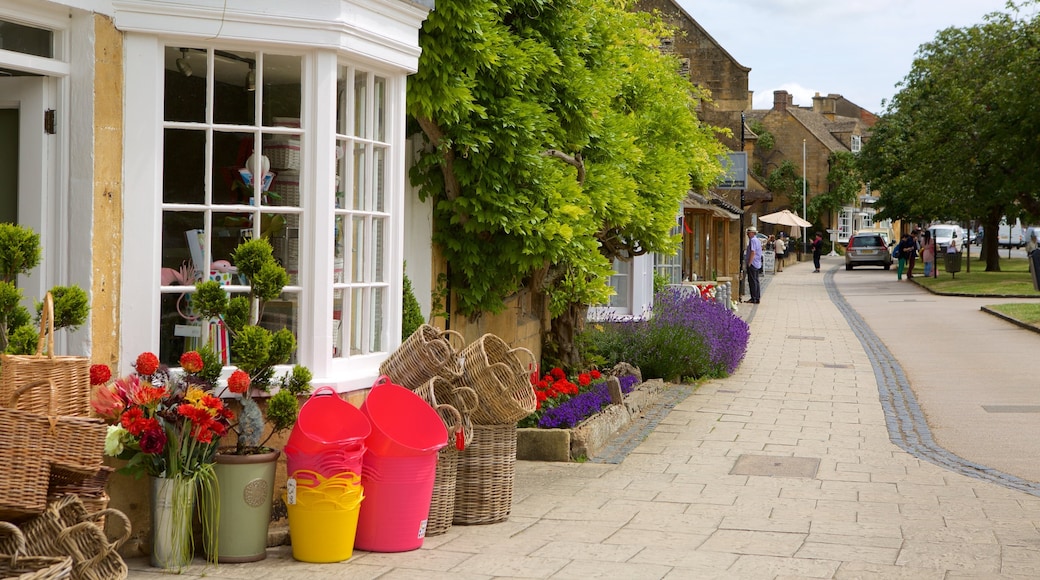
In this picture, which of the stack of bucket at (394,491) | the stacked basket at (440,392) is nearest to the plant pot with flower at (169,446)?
the stack of bucket at (394,491)

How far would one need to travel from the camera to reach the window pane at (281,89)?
21.9ft

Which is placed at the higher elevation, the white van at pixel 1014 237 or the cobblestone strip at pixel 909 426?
the white van at pixel 1014 237

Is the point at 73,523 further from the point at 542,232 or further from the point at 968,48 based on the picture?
the point at 968,48

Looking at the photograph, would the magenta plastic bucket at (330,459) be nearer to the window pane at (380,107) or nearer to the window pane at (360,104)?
the window pane at (360,104)

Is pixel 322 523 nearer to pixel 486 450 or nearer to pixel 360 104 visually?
pixel 486 450

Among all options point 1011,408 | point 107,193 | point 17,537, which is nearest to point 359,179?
point 107,193

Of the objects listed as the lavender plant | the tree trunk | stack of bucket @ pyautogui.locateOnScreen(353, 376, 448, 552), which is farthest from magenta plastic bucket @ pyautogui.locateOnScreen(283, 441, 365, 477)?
the lavender plant

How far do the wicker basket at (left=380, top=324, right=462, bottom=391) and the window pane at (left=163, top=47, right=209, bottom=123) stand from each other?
181 cm

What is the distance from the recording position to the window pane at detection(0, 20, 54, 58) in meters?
5.79

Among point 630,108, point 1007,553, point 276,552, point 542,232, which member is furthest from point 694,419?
point 276,552

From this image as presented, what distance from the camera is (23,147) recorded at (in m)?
6.10

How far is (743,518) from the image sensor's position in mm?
7195

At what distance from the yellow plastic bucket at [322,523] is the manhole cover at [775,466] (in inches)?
148

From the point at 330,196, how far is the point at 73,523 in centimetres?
243
